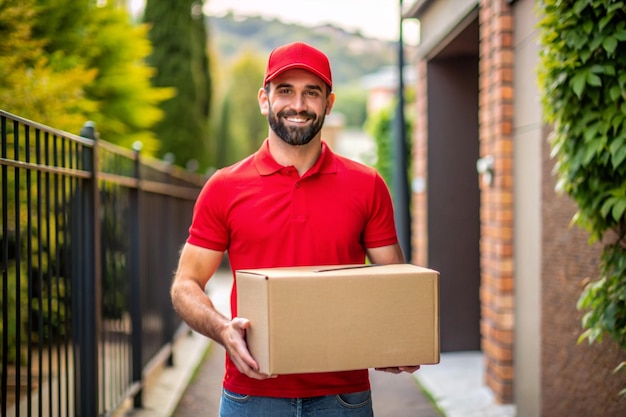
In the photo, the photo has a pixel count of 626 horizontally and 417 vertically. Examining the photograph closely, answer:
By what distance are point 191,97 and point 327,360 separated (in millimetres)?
19000

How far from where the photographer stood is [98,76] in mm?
10281

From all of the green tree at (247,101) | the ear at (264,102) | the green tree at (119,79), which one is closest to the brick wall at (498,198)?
the ear at (264,102)

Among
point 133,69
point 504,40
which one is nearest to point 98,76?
point 133,69

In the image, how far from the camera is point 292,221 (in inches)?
96.4

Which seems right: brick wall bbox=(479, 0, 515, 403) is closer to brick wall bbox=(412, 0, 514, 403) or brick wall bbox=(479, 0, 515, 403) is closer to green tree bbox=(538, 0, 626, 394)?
brick wall bbox=(412, 0, 514, 403)

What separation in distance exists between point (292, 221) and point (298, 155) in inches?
9.4

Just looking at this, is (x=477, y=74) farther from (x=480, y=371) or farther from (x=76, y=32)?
(x=76, y=32)

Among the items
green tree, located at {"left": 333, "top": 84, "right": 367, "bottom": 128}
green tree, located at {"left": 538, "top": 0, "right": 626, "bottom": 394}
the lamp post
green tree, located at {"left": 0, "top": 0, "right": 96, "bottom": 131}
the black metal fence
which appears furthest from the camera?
green tree, located at {"left": 333, "top": 84, "right": 367, "bottom": 128}

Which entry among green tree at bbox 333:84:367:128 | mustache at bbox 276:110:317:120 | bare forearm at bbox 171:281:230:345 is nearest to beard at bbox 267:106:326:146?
mustache at bbox 276:110:317:120

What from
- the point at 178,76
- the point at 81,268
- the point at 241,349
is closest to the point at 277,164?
the point at 241,349

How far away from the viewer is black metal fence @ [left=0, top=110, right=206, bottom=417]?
10.4 feet

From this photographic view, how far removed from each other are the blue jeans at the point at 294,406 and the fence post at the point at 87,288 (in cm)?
179

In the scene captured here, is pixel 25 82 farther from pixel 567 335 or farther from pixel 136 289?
pixel 567 335

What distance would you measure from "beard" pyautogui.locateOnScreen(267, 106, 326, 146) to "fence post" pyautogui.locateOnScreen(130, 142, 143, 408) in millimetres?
3578
